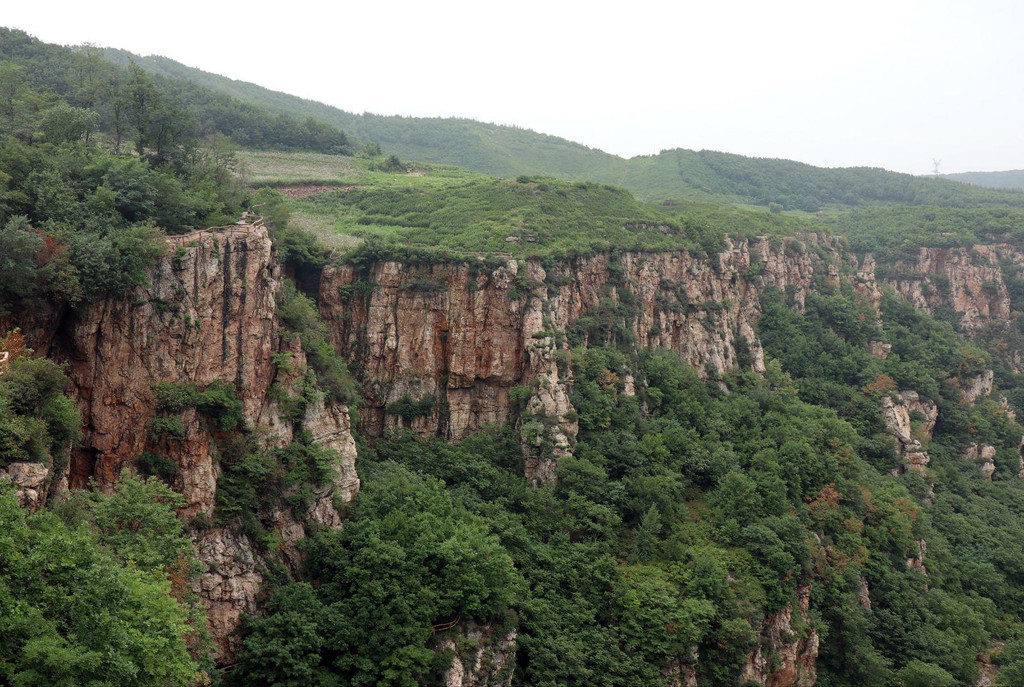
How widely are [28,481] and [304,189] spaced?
1315 inches

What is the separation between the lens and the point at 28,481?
14352mm

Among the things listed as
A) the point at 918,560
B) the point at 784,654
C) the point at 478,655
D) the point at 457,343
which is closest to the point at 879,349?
the point at 918,560

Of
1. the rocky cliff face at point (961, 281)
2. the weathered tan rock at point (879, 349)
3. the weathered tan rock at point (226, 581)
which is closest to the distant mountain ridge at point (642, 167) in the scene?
the rocky cliff face at point (961, 281)

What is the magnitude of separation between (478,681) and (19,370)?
1690cm

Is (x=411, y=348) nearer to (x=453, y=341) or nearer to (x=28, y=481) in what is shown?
(x=453, y=341)

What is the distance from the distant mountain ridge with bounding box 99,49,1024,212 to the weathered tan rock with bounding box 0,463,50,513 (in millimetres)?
81241

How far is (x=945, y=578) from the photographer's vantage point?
36.2 metres

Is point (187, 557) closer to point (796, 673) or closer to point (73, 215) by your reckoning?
point (73, 215)

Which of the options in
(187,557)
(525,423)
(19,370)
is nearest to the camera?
(19,370)

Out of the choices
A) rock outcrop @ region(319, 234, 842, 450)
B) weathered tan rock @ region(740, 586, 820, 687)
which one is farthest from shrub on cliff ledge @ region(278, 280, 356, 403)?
weathered tan rock @ region(740, 586, 820, 687)

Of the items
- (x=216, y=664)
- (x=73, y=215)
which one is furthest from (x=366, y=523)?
(x=73, y=215)

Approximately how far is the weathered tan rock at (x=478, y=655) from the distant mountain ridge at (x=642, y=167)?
73.3 meters

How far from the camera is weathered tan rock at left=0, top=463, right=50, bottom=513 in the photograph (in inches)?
549

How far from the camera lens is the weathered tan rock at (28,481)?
14.0m
